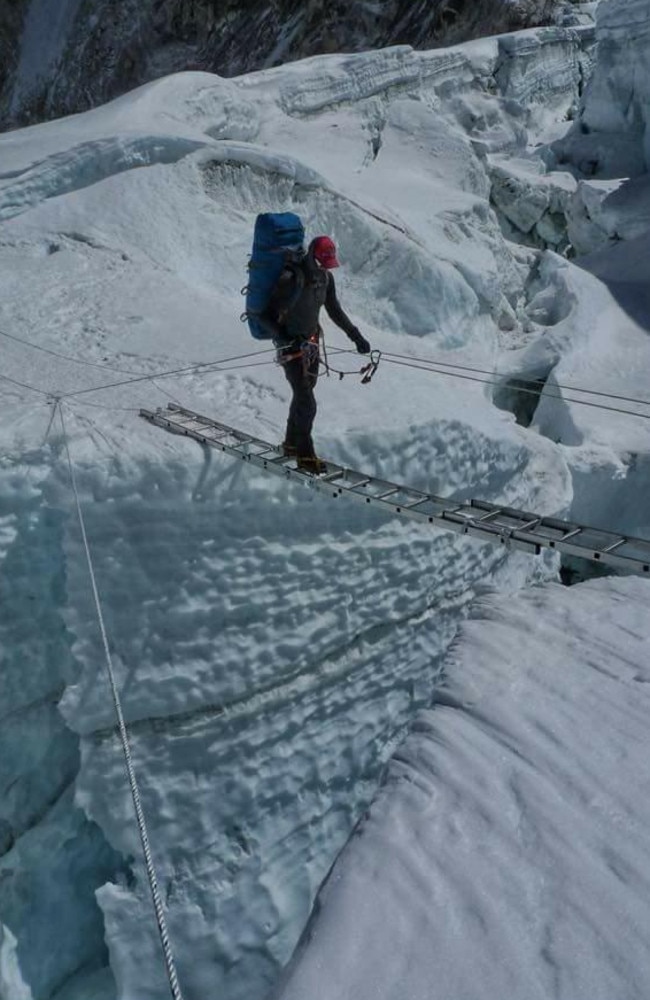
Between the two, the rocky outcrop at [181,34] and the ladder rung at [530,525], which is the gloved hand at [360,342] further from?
the rocky outcrop at [181,34]

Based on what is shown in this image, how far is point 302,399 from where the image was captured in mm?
3609

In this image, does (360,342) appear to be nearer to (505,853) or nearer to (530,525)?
(530,525)

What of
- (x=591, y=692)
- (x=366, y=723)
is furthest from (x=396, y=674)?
(x=591, y=692)

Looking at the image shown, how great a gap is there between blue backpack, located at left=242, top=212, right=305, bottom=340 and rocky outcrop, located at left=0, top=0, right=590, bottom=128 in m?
19.6

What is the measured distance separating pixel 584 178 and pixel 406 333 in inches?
324

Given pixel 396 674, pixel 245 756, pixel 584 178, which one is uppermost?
pixel 584 178

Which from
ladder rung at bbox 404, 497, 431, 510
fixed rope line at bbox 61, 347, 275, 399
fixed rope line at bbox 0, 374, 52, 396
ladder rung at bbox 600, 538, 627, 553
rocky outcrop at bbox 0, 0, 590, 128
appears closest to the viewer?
ladder rung at bbox 600, 538, 627, 553

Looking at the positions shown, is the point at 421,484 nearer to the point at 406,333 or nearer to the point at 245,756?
the point at 245,756

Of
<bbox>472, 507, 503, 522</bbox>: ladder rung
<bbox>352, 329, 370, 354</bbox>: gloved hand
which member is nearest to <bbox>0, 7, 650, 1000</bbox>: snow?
<bbox>472, 507, 503, 522</bbox>: ladder rung

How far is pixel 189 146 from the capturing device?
6.89m

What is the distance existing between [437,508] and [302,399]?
795 mm

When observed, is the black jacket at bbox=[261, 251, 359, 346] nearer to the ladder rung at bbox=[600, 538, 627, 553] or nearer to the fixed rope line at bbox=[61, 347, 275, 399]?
the fixed rope line at bbox=[61, 347, 275, 399]

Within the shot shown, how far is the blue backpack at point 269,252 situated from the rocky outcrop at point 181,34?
19.6m

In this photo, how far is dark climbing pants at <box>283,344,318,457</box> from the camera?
3.57 meters
